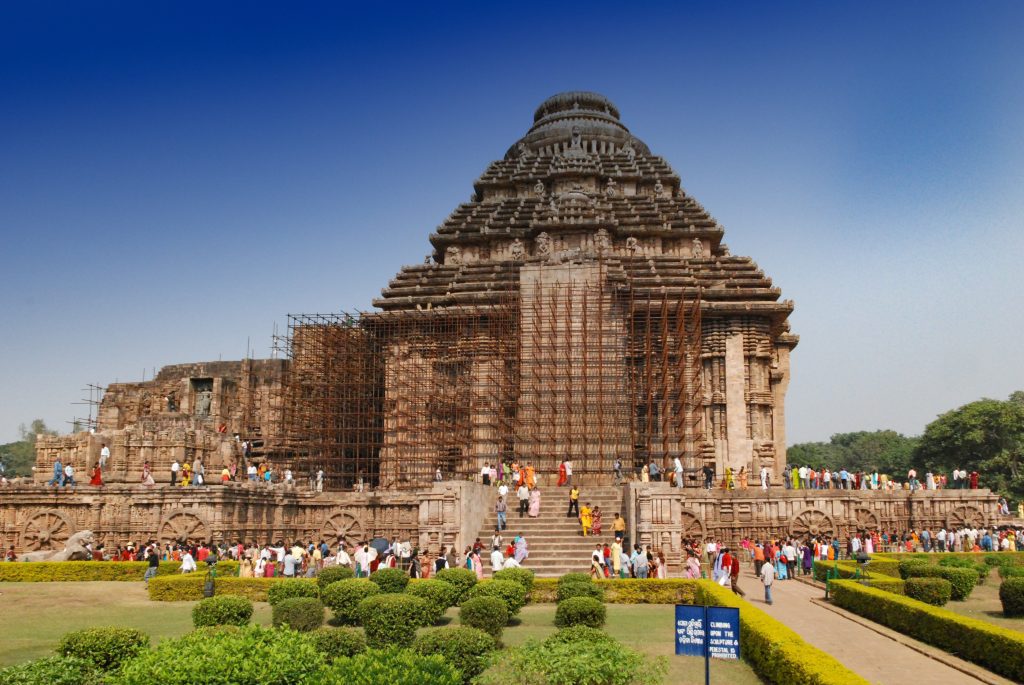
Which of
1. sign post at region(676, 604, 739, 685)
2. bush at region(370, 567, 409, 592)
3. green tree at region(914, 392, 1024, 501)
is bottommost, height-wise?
bush at region(370, 567, 409, 592)

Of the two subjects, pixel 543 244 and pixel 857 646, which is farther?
pixel 543 244

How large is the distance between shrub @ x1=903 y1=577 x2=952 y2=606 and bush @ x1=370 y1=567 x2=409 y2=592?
10534 mm

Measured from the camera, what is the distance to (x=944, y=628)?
1397cm

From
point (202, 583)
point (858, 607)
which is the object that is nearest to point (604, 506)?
point (858, 607)

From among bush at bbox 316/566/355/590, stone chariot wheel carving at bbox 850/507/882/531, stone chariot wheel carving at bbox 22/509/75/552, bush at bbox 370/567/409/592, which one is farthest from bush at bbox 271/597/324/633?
stone chariot wheel carving at bbox 850/507/882/531

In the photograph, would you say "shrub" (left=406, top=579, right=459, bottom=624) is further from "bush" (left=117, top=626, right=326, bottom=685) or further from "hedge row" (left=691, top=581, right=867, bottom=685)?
"bush" (left=117, top=626, right=326, bottom=685)

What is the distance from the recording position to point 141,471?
1219 inches

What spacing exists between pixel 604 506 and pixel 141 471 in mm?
16980

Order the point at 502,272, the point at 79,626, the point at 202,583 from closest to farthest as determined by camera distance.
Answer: the point at 79,626 → the point at 202,583 → the point at 502,272

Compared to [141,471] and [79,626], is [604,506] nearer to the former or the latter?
[79,626]

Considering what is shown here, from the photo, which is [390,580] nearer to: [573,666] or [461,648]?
[461,648]

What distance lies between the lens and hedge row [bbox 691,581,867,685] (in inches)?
374

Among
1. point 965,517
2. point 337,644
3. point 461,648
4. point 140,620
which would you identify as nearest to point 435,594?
point 337,644

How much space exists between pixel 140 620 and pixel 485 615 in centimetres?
718
